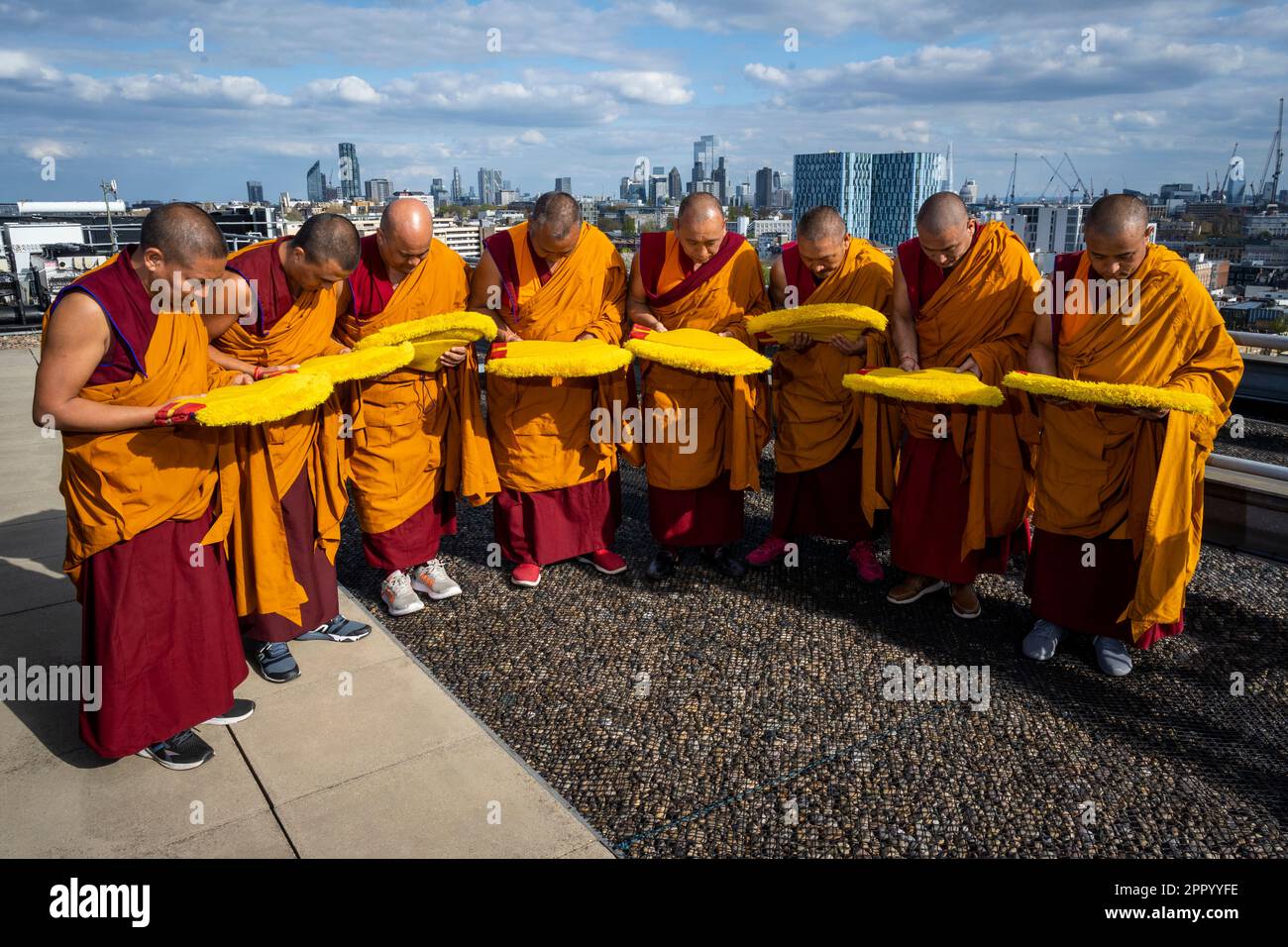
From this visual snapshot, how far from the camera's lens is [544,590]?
19.9 feet

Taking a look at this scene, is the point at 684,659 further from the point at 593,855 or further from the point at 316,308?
the point at 316,308

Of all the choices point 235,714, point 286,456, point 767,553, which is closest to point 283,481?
point 286,456

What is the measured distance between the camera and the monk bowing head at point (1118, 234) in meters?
4.29

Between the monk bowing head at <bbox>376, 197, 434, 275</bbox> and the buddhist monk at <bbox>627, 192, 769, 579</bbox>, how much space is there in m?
1.54

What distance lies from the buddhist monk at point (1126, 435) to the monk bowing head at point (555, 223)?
293 cm

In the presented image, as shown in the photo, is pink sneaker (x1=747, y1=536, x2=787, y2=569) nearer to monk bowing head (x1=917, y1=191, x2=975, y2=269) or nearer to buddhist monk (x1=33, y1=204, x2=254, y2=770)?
monk bowing head (x1=917, y1=191, x2=975, y2=269)

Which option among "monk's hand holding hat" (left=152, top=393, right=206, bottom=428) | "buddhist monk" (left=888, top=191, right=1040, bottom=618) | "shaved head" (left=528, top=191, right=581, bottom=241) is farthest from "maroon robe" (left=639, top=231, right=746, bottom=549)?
"monk's hand holding hat" (left=152, top=393, right=206, bottom=428)

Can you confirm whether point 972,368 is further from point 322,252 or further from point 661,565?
point 322,252

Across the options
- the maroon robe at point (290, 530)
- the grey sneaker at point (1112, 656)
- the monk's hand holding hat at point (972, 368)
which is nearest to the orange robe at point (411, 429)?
the maroon robe at point (290, 530)

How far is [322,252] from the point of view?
4.48 m

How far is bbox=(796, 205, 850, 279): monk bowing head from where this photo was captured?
17.8ft

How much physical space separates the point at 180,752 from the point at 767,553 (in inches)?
158

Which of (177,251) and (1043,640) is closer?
(177,251)

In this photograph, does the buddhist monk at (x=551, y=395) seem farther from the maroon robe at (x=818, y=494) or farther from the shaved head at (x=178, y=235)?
the shaved head at (x=178, y=235)
